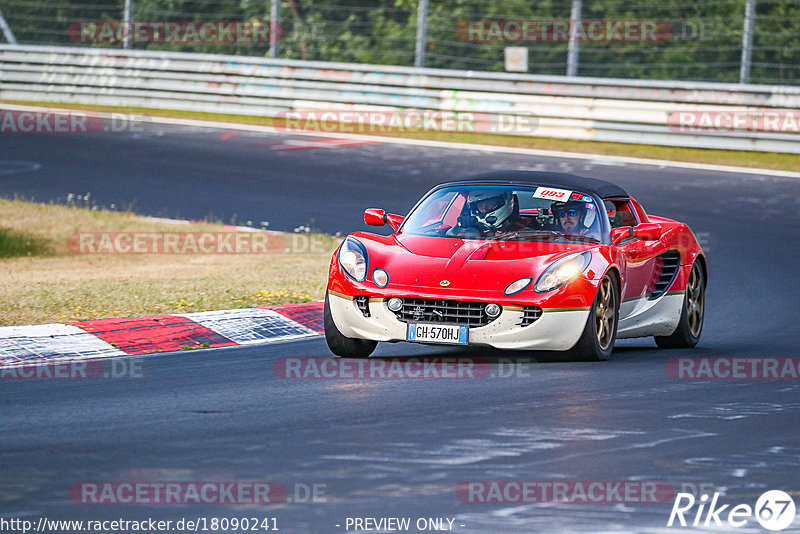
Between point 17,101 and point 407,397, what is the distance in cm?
2207

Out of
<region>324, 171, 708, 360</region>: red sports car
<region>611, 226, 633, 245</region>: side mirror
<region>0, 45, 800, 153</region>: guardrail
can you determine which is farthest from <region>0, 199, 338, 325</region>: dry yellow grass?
<region>0, 45, 800, 153</region>: guardrail

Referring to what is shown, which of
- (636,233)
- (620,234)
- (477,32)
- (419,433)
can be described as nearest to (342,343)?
(620,234)

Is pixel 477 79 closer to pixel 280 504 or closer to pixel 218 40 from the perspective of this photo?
pixel 218 40

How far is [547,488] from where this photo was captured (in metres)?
5.51

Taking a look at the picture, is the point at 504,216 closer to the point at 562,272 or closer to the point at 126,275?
the point at 562,272

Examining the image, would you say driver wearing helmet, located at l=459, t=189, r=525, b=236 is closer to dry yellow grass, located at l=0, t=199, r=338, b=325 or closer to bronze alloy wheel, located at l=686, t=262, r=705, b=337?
bronze alloy wheel, located at l=686, t=262, r=705, b=337

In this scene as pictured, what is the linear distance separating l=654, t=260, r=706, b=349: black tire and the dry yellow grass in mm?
3072

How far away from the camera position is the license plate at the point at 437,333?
848 cm

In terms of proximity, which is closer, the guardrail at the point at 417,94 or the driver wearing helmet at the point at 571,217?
the driver wearing helmet at the point at 571,217

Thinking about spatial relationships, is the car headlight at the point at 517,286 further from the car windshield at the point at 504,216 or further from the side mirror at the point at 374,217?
the side mirror at the point at 374,217

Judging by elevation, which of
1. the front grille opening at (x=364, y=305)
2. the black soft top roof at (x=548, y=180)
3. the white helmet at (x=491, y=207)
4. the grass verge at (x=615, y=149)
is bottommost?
the front grille opening at (x=364, y=305)

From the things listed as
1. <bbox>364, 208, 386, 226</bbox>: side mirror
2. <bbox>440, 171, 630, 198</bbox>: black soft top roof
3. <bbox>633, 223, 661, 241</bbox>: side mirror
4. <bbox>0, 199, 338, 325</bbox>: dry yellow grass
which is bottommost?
<bbox>0, 199, 338, 325</bbox>: dry yellow grass

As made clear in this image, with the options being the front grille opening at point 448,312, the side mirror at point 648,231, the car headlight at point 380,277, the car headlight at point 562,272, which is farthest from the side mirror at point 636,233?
the car headlight at point 380,277

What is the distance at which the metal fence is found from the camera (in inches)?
876
